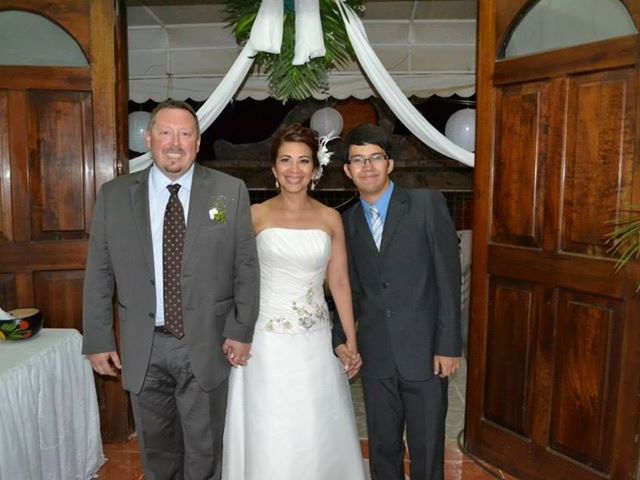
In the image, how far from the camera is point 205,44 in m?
4.77

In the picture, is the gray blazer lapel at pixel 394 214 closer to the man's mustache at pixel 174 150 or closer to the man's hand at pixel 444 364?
the man's hand at pixel 444 364

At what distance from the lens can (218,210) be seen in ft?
7.18

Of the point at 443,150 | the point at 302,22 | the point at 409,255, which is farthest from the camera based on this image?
the point at 443,150

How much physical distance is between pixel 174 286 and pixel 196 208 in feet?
1.01

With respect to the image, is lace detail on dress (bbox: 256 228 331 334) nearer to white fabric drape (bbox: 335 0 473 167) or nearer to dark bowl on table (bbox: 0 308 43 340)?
dark bowl on table (bbox: 0 308 43 340)

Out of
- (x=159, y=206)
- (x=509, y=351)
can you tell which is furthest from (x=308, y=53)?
(x=509, y=351)

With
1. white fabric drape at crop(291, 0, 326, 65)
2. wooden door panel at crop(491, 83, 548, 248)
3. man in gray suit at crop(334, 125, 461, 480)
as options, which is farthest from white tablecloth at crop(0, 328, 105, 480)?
wooden door panel at crop(491, 83, 548, 248)

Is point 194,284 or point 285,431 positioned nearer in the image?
point 194,284

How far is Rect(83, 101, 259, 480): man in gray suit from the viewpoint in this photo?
216 cm

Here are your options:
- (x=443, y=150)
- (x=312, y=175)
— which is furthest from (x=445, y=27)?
(x=312, y=175)

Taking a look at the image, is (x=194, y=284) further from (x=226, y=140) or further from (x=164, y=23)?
(x=226, y=140)

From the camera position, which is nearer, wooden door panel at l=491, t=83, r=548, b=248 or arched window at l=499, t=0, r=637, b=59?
arched window at l=499, t=0, r=637, b=59

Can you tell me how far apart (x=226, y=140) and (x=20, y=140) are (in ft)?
13.3

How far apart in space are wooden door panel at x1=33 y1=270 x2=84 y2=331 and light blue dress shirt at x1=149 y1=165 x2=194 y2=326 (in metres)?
1.25
